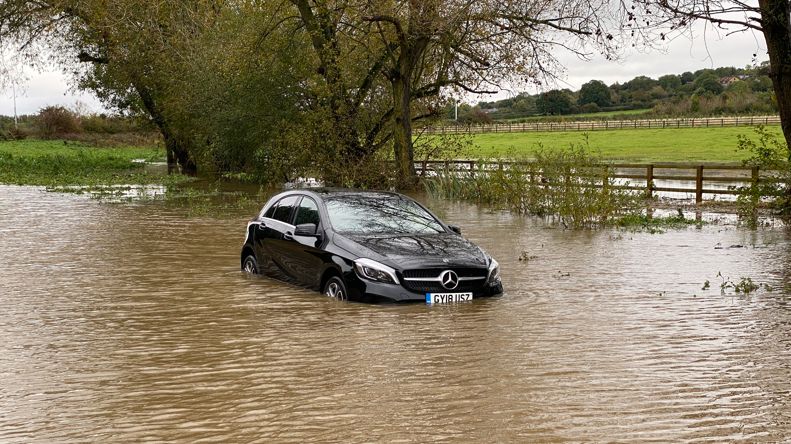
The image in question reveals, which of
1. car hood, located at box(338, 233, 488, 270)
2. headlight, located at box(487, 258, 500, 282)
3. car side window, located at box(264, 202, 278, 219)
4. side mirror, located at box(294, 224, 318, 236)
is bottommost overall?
headlight, located at box(487, 258, 500, 282)

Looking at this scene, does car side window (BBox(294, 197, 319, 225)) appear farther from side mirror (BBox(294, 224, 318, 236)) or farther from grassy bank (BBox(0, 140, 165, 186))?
grassy bank (BBox(0, 140, 165, 186))

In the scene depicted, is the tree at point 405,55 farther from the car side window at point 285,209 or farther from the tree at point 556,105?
the tree at point 556,105

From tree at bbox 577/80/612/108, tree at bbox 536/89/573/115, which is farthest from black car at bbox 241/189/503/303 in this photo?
tree at bbox 577/80/612/108

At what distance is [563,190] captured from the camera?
2480 cm

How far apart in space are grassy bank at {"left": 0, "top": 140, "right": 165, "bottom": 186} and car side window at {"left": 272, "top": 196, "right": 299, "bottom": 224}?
2931 centimetres

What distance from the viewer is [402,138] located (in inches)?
1410

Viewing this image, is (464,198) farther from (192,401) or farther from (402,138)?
(192,401)

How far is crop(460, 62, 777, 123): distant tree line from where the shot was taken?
101500 mm

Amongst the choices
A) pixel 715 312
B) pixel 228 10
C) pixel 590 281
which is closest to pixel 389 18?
pixel 228 10

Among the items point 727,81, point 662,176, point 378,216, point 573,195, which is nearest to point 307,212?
point 378,216

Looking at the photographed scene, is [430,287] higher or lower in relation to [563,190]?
lower

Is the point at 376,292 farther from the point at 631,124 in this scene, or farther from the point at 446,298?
the point at 631,124

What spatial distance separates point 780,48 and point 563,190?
19.5ft

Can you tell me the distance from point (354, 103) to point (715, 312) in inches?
1015
